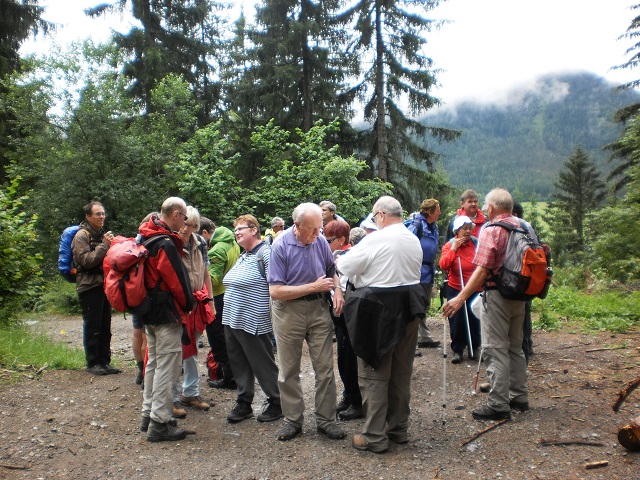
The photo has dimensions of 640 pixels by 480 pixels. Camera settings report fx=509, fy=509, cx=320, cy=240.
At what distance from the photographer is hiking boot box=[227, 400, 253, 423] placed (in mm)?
5039

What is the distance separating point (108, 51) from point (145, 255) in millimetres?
15656

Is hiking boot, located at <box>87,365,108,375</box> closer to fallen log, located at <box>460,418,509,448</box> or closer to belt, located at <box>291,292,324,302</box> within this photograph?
belt, located at <box>291,292,324,302</box>

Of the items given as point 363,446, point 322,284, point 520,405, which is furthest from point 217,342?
point 520,405

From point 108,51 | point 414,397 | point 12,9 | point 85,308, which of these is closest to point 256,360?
point 414,397

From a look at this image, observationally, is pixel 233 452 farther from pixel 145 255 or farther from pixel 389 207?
pixel 389 207

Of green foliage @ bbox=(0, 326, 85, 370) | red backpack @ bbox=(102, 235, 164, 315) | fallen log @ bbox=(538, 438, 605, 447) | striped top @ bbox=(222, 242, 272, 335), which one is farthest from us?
green foliage @ bbox=(0, 326, 85, 370)

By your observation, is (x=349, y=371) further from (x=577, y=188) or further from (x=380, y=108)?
(x=577, y=188)

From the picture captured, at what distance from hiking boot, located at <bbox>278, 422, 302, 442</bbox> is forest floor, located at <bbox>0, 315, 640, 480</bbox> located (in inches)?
2.5

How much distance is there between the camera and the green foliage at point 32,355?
6.60 m

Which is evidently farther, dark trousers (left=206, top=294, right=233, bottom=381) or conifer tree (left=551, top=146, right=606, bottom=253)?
conifer tree (left=551, top=146, right=606, bottom=253)

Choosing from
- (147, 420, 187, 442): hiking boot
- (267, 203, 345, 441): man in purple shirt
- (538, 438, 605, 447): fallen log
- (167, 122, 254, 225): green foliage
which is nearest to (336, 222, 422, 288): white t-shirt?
(267, 203, 345, 441): man in purple shirt

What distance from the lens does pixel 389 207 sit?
4.27 meters

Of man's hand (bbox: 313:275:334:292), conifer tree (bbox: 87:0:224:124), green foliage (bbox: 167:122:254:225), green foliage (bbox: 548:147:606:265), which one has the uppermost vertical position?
conifer tree (bbox: 87:0:224:124)

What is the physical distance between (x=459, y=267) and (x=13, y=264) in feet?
21.9
